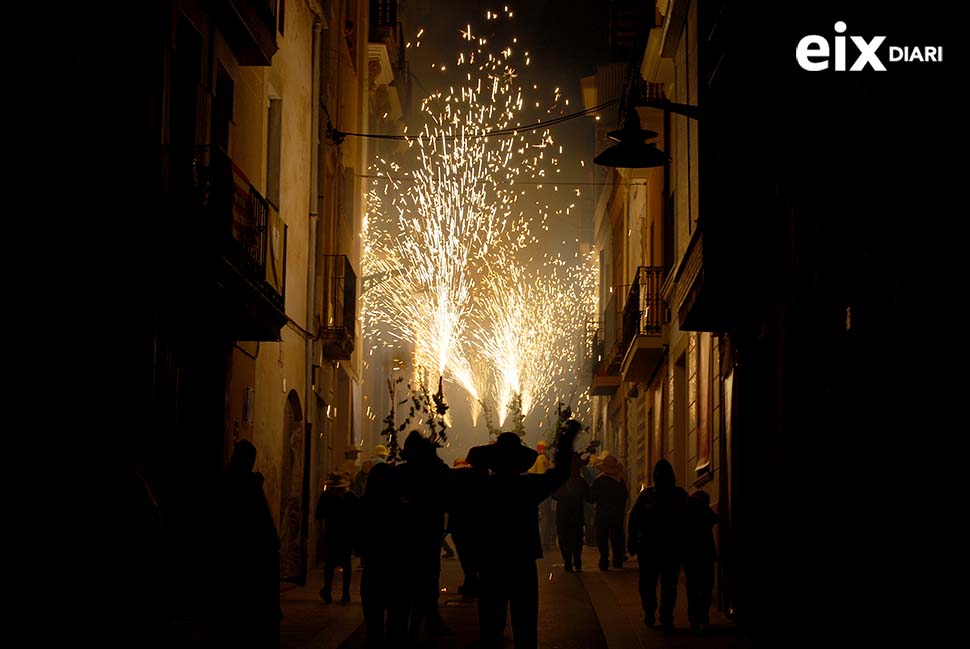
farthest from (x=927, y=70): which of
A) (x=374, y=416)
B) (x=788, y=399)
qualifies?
(x=374, y=416)

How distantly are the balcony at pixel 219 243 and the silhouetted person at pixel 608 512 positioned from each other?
6.63 metres

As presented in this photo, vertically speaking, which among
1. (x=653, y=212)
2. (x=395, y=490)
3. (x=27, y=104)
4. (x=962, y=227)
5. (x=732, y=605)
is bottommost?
(x=732, y=605)

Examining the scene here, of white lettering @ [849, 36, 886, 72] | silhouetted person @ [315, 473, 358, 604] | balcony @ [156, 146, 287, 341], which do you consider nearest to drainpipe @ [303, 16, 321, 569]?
balcony @ [156, 146, 287, 341]

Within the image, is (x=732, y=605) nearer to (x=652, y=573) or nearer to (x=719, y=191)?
(x=652, y=573)

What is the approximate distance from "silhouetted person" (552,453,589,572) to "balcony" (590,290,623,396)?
8820 mm

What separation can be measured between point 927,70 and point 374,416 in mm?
40783

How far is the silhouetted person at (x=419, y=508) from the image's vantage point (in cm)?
1154

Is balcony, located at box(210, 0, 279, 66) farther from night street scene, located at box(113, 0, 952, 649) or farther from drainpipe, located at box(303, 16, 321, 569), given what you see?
drainpipe, located at box(303, 16, 321, 569)

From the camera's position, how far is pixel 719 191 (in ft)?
53.4

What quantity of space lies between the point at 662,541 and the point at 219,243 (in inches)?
194

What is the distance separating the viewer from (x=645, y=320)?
27.9 meters

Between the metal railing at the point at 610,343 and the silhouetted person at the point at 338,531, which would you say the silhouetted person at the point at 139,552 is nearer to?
the silhouetted person at the point at 338,531

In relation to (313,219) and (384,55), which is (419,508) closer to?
(313,219)

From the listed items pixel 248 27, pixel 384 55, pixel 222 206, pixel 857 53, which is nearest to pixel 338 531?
pixel 222 206
